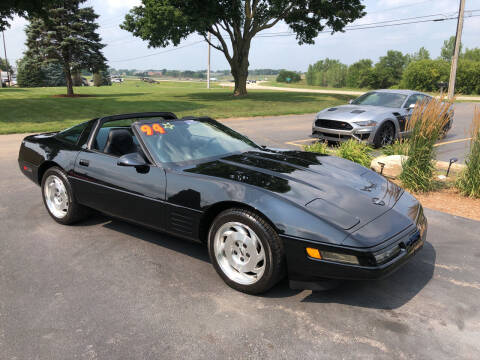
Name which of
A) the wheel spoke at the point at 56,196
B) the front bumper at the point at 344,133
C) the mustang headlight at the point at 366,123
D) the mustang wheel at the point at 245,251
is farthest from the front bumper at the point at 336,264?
the mustang headlight at the point at 366,123

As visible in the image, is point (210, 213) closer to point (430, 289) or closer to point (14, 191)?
point (430, 289)

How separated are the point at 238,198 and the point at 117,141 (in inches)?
74.7

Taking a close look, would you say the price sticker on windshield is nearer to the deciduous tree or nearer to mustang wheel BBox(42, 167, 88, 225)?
mustang wheel BBox(42, 167, 88, 225)

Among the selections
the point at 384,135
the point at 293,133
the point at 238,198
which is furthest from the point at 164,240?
the point at 293,133

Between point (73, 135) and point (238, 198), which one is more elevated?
point (73, 135)

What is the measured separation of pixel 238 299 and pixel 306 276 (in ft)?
1.94

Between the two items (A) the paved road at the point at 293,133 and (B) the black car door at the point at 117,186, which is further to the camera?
(A) the paved road at the point at 293,133

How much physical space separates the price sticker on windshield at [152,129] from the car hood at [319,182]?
2.07ft

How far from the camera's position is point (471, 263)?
3.78m

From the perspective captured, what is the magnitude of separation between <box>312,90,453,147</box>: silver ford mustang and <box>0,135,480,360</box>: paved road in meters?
5.40

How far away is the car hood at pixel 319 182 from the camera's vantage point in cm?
306

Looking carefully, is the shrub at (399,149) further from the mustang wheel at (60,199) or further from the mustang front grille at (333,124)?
the mustang wheel at (60,199)

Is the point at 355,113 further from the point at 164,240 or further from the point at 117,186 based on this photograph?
the point at 117,186

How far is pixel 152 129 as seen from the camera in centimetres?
399
